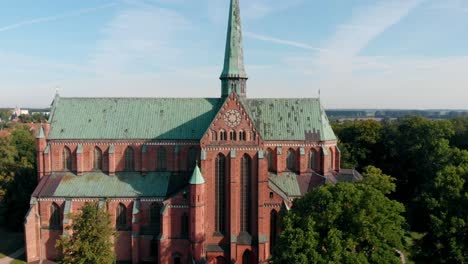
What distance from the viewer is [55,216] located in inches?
2024

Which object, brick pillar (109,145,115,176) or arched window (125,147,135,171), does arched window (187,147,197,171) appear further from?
brick pillar (109,145,115,176)

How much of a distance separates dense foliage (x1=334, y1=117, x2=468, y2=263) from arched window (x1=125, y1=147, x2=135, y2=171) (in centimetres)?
3519

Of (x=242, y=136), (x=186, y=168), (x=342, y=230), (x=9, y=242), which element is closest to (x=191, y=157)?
(x=186, y=168)

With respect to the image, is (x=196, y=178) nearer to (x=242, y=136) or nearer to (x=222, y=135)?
(x=222, y=135)

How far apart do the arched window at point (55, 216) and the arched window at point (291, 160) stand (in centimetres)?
3022

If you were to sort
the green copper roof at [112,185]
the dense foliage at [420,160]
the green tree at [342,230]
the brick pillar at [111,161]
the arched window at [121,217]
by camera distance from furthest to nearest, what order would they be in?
1. the brick pillar at [111,161]
2. the green copper roof at [112,185]
3. the arched window at [121,217]
4. the dense foliage at [420,160]
5. the green tree at [342,230]

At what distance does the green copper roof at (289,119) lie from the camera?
2117 inches

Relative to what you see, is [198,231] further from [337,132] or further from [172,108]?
[337,132]

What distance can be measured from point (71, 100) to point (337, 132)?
5398 cm

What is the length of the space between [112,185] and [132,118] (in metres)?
9.35

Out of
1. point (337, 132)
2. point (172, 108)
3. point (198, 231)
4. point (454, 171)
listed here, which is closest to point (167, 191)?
point (198, 231)

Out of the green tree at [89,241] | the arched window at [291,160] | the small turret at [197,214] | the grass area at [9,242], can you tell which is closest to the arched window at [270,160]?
the arched window at [291,160]

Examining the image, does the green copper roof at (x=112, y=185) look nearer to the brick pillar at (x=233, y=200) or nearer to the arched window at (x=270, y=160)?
the brick pillar at (x=233, y=200)

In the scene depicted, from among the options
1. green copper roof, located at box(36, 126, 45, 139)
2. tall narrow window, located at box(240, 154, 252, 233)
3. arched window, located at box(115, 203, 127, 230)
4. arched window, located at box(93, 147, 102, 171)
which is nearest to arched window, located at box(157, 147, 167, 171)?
arched window, located at box(115, 203, 127, 230)
